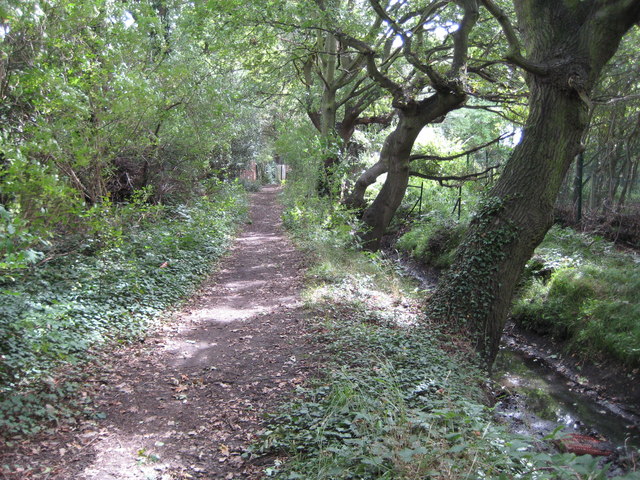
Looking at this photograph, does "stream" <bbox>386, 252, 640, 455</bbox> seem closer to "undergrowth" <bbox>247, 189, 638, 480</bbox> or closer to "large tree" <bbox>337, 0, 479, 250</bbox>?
"undergrowth" <bbox>247, 189, 638, 480</bbox>

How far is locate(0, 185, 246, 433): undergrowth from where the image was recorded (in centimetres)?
398

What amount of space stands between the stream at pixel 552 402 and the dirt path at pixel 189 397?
8.55ft

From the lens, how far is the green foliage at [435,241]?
12023mm

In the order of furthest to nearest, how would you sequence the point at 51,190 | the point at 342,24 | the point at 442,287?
1. the point at 342,24
2. the point at 442,287
3. the point at 51,190

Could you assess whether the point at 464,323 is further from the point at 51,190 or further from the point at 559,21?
the point at 51,190

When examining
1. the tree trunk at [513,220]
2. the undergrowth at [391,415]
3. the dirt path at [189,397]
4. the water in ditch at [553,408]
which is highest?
the tree trunk at [513,220]

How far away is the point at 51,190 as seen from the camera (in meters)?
5.49

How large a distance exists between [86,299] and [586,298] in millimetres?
7732

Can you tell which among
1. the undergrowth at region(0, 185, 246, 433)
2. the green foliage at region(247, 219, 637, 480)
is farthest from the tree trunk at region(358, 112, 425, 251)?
the green foliage at region(247, 219, 637, 480)

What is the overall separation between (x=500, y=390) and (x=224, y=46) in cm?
1017

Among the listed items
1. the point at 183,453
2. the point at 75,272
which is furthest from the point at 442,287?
the point at 75,272

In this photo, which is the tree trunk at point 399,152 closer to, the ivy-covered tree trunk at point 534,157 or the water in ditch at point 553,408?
the ivy-covered tree trunk at point 534,157

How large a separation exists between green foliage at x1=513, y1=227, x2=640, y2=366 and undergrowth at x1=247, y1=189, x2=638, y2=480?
257cm

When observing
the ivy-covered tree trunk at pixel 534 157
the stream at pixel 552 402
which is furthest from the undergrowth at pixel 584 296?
the ivy-covered tree trunk at pixel 534 157
